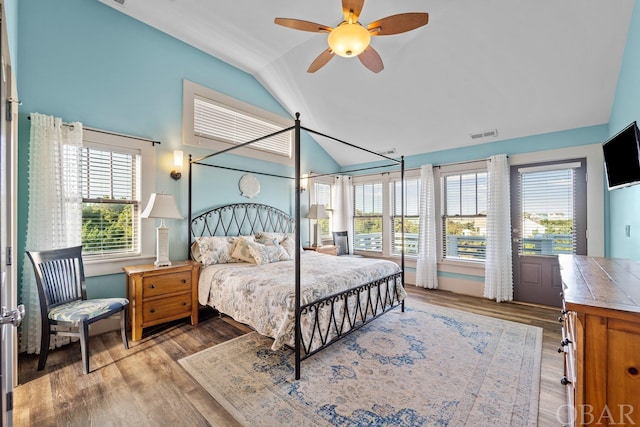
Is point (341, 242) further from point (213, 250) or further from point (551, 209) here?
point (551, 209)

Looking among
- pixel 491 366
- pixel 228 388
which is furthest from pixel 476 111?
pixel 228 388

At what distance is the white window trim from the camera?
3.03 meters

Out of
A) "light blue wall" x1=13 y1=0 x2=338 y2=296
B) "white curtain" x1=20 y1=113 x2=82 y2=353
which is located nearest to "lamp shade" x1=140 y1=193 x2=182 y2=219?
"light blue wall" x1=13 y1=0 x2=338 y2=296

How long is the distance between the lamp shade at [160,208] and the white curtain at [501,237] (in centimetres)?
456

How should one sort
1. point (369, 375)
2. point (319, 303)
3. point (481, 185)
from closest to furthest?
point (369, 375), point (319, 303), point (481, 185)

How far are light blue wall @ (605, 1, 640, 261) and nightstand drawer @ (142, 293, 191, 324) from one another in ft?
14.6

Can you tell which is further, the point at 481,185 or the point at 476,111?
the point at 481,185

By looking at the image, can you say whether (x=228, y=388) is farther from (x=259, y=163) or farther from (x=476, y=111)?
(x=476, y=111)

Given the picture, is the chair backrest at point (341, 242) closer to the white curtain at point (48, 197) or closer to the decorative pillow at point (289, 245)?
the decorative pillow at point (289, 245)

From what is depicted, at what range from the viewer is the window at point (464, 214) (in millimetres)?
4686

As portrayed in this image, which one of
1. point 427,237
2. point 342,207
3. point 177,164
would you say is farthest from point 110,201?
point 427,237

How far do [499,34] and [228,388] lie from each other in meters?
4.36

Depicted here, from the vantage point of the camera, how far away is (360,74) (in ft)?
13.1

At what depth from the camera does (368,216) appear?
6180 millimetres
